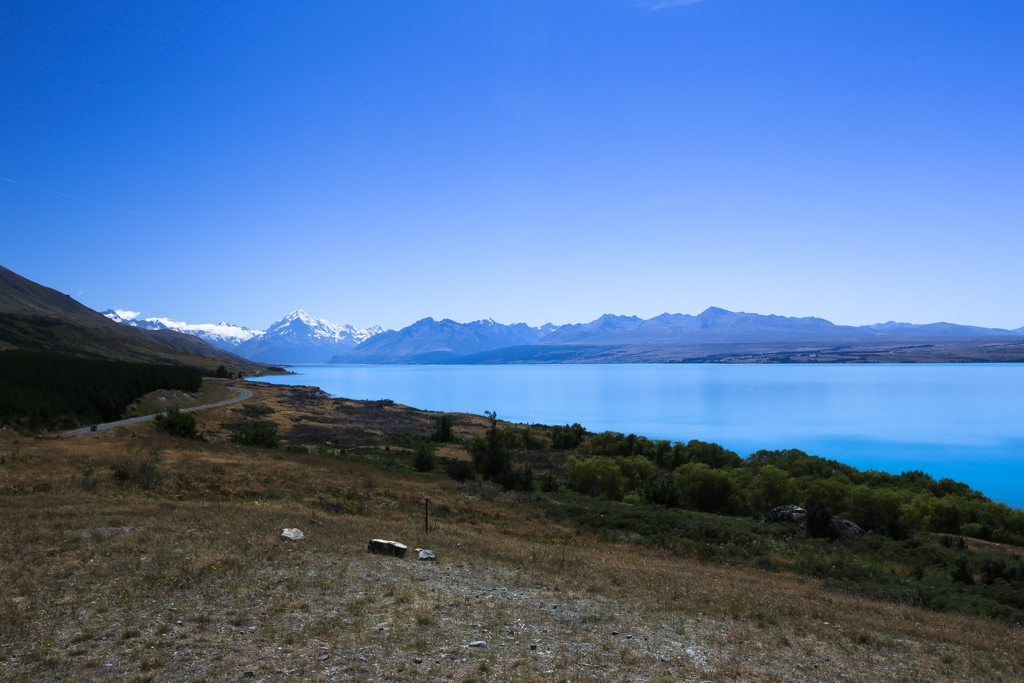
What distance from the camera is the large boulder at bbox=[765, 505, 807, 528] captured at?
78.6 feet

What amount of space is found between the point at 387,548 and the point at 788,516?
19.4 metres

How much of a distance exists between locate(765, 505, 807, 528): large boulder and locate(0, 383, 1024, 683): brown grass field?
895 centimetres

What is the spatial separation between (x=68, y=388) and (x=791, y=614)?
54673 mm

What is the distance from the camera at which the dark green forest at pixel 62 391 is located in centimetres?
3772

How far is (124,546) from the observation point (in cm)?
1198

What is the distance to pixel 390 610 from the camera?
9.66m

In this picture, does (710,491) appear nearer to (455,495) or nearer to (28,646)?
(455,495)

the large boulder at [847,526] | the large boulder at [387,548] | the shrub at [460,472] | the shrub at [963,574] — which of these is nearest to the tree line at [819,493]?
the large boulder at [847,526]

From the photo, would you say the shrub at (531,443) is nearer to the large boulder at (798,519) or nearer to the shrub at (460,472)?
the shrub at (460,472)

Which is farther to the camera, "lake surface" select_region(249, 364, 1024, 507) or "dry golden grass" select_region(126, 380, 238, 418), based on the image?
"lake surface" select_region(249, 364, 1024, 507)

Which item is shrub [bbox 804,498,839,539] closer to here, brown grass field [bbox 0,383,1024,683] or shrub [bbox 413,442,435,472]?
brown grass field [bbox 0,383,1024,683]

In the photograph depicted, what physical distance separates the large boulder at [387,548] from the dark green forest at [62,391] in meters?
36.0

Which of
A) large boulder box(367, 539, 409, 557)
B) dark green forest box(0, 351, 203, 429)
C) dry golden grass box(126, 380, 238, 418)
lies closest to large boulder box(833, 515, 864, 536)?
large boulder box(367, 539, 409, 557)

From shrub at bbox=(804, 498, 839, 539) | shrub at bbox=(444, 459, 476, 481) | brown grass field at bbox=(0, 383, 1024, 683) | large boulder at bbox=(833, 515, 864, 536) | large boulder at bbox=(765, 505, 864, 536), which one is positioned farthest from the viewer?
shrub at bbox=(444, 459, 476, 481)
